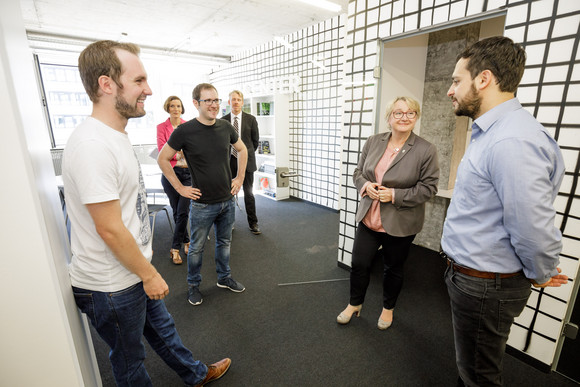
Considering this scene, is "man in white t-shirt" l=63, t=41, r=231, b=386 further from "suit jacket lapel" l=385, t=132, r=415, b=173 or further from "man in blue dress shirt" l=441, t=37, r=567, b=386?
"suit jacket lapel" l=385, t=132, r=415, b=173

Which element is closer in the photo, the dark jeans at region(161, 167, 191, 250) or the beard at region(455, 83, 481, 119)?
the beard at region(455, 83, 481, 119)

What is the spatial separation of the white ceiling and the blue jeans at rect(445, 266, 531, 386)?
12.0 feet

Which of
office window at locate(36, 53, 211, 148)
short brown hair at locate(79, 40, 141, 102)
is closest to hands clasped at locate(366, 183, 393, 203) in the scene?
short brown hair at locate(79, 40, 141, 102)

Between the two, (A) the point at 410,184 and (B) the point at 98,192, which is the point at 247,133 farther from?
(B) the point at 98,192

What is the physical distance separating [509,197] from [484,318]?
18.6 inches

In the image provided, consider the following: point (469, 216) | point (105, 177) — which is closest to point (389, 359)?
point (469, 216)

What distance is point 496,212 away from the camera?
38.8 inches

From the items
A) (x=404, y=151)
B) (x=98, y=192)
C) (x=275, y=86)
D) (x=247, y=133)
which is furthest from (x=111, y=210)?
(x=275, y=86)

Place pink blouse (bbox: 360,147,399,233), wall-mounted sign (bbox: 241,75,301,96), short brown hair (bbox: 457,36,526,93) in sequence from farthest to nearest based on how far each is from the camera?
wall-mounted sign (bbox: 241,75,301,96), pink blouse (bbox: 360,147,399,233), short brown hair (bbox: 457,36,526,93)

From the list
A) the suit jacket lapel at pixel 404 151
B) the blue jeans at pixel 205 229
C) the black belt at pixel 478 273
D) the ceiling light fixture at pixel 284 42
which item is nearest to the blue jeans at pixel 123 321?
the blue jeans at pixel 205 229

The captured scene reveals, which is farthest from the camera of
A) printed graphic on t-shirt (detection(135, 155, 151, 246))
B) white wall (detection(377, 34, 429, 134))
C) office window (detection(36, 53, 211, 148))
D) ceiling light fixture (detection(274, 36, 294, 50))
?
office window (detection(36, 53, 211, 148))

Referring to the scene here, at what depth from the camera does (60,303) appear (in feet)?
2.91

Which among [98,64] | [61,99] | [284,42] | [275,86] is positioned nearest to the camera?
[98,64]

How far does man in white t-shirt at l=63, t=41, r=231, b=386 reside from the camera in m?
0.89
